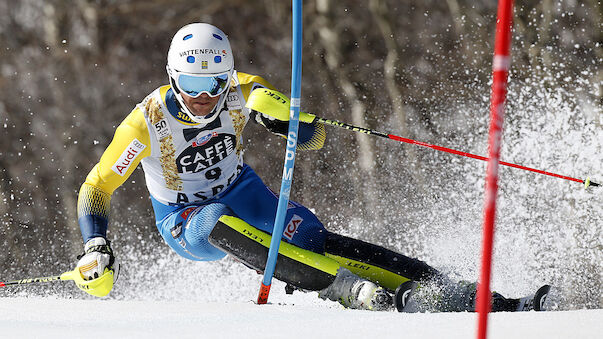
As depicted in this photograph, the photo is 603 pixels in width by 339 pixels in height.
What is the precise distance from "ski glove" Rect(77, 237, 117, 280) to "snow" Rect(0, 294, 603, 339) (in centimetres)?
14

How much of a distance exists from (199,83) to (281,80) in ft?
38.1

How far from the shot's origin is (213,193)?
4.02 meters

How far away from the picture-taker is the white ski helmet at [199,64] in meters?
3.63

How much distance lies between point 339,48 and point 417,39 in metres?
1.38

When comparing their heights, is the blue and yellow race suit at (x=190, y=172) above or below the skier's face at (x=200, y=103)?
below

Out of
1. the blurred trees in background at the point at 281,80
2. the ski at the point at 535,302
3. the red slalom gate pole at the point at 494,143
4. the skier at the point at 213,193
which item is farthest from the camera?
the blurred trees in background at the point at 281,80

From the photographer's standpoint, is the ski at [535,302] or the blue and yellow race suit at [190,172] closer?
the ski at [535,302]

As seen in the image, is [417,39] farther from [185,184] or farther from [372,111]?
[185,184]

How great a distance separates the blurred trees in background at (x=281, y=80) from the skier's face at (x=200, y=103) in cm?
750

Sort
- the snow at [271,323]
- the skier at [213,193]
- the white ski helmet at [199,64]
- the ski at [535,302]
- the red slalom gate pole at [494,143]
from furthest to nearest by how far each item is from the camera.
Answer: the white ski helmet at [199,64], the skier at [213,193], the ski at [535,302], the snow at [271,323], the red slalom gate pole at [494,143]

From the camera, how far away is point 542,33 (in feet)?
41.0

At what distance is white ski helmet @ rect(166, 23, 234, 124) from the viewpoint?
11.9 feet

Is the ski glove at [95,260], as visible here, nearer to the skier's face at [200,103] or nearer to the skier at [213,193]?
the skier at [213,193]

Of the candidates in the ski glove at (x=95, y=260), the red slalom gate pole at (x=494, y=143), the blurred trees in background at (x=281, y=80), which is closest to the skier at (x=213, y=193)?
the ski glove at (x=95, y=260)
